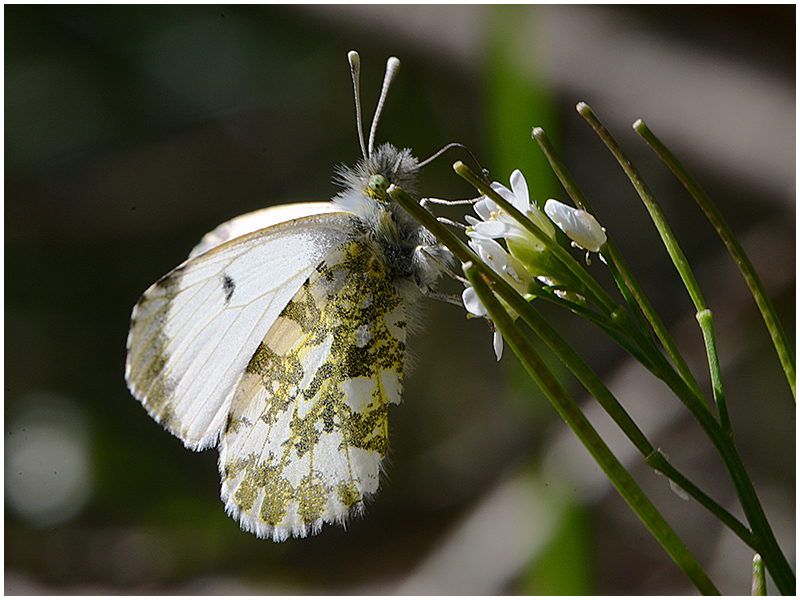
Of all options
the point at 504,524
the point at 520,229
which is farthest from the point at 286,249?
the point at 504,524

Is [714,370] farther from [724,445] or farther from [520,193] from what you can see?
[520,193]

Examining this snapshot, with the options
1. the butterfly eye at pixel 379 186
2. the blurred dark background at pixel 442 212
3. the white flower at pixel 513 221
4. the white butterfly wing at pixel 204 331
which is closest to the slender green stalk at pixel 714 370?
the white flower at pixel 513 221

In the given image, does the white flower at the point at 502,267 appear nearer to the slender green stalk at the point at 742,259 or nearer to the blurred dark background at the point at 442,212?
the slender green stalk at the point at 742,259

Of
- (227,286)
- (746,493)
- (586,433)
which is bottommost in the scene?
(746,493)

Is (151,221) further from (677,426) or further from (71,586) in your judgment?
(677,426)

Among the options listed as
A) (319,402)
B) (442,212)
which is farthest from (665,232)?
(442,212)
